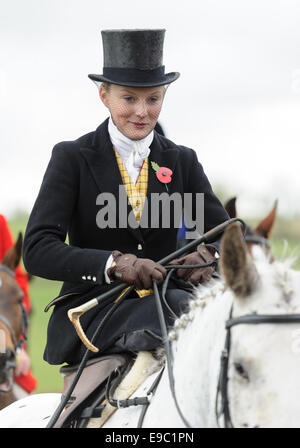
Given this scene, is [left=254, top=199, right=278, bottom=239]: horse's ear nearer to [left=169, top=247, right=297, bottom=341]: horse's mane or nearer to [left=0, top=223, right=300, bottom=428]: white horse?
[left=169, top=247, right=297, bottom=341]: horse's mane

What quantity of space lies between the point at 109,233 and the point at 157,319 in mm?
613

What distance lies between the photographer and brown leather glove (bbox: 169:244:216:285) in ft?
13.9

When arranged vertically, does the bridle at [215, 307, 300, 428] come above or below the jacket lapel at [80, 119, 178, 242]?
below

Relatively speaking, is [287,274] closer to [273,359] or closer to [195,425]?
[273,359]

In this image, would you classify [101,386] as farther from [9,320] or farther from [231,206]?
[9,320]

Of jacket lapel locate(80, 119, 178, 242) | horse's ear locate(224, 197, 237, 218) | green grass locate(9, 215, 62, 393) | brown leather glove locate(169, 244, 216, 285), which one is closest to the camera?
brown leather glove locate(169, 244, 216, 285)

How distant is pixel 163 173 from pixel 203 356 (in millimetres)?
1418

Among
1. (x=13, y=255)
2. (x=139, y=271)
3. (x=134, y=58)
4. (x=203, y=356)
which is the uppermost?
(x=134, y=58)

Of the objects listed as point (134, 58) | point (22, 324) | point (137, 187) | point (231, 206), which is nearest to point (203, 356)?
point (137, 187)

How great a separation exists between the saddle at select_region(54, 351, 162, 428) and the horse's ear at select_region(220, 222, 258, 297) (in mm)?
1003

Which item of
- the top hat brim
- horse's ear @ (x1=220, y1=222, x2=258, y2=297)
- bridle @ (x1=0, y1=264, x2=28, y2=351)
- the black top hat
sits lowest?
bridle @ (x1=0, y1=264, x2=28, y2=351)

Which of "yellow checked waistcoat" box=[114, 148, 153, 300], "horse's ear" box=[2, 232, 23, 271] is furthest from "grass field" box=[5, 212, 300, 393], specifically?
"yellow checked waistcoat" box=[114, 148, 153, 300]

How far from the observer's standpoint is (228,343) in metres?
3.25

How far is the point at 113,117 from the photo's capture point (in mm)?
4523
